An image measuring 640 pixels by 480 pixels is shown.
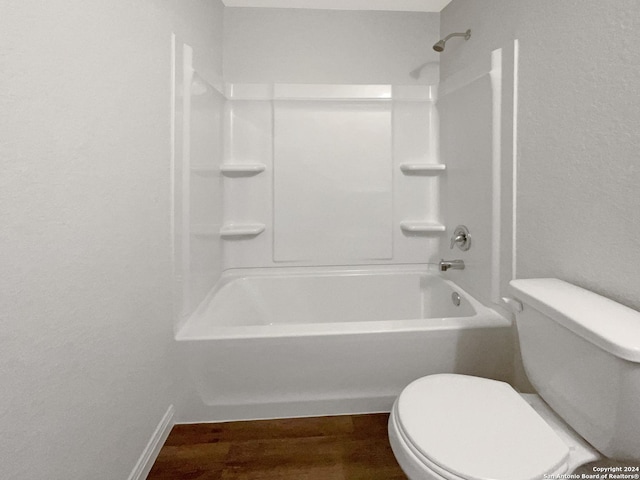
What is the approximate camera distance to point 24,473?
2.43ft

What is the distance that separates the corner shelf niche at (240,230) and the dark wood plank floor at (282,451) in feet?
3.58

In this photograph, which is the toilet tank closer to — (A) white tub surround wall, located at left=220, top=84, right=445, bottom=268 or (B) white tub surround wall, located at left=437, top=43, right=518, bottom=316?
(B) white tub surround wall, located at left=437, top=43, right=518, bottom=316

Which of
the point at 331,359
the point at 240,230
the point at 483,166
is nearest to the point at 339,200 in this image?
the point at 240,230

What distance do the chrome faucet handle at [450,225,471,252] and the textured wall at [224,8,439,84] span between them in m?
1.08

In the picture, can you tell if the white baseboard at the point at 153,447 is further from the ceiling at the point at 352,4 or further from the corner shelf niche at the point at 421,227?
the ceiling at the point at 352,4

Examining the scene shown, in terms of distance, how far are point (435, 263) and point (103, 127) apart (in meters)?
2.05

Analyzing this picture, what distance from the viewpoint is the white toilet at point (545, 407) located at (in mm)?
819

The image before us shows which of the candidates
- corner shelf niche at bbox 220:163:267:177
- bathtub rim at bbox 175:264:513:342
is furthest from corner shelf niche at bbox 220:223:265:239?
bathtub rim at bbox 175:264:513:342

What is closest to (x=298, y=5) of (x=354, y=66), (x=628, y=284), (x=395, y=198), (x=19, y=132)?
(x=354, y=66)

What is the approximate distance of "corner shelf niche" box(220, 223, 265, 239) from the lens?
2.27 meters

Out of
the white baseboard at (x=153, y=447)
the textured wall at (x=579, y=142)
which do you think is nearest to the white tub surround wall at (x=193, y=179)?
the white baseboard at (x=153, y=447)

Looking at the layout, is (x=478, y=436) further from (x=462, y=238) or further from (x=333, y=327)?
(x=462, y=238)

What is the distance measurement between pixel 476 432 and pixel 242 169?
1.85m

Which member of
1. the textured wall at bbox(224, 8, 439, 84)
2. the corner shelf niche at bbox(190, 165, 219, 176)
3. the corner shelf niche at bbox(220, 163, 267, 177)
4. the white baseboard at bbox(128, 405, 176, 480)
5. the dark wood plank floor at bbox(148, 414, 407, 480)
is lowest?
the dark wood plank floor at bbox(148, 414, 407, 480)
